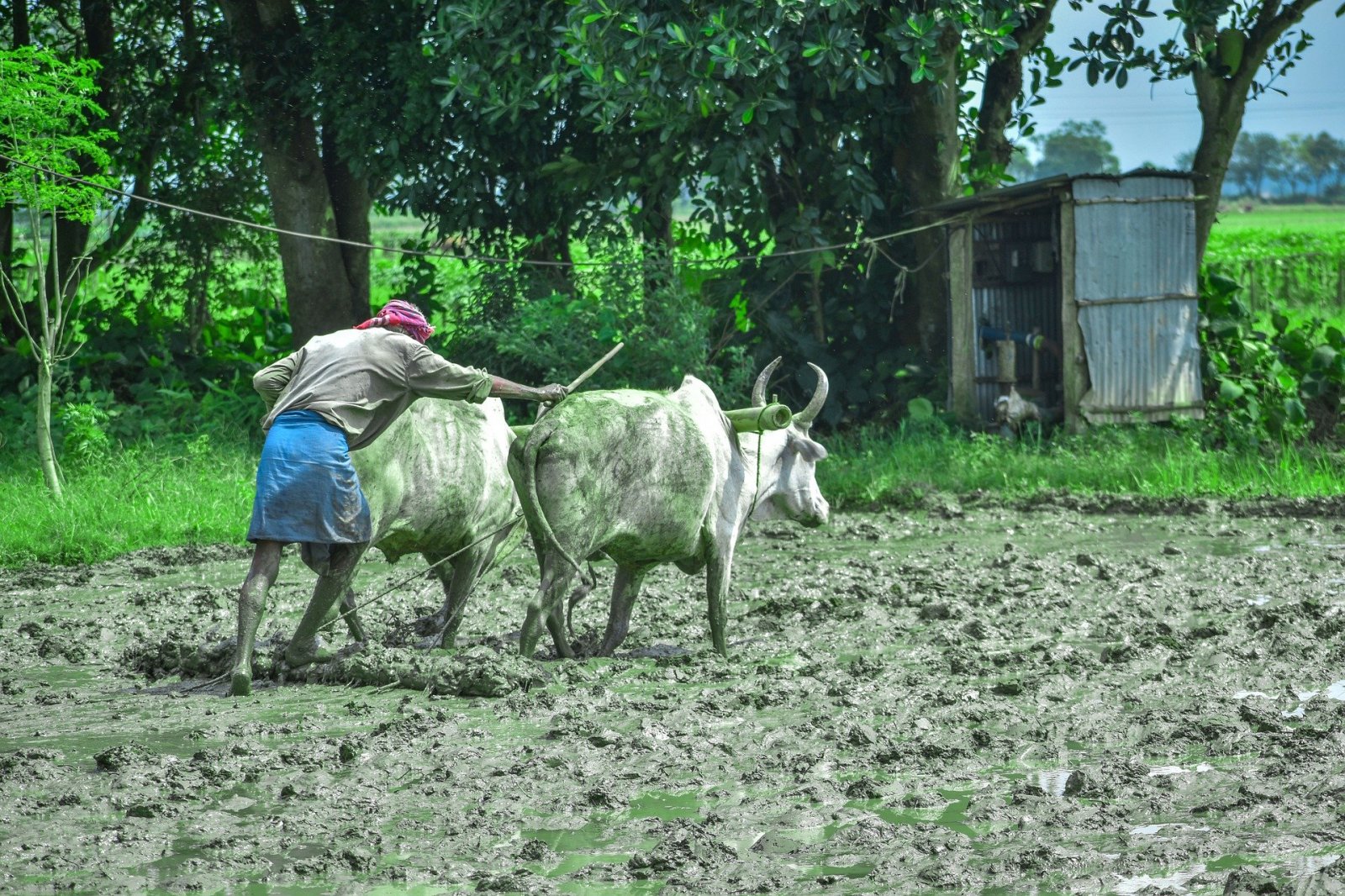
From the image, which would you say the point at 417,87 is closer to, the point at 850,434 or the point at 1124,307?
the point at 850,434

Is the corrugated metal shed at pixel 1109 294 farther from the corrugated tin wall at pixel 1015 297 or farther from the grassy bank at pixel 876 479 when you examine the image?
the corrugated tin wall at pixel 1015 297

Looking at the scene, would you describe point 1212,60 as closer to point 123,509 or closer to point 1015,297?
point 1015,297

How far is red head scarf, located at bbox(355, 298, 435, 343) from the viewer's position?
6.68 metres

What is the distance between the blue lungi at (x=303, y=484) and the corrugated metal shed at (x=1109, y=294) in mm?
8132

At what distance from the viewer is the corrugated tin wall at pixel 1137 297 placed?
13211mm

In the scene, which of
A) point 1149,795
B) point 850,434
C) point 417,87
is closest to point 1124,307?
point 850,434

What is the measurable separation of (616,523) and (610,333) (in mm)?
6790

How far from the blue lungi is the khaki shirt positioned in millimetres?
78

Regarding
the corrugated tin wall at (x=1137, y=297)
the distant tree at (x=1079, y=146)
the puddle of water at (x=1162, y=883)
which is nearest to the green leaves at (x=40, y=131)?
the corrugated tin wall at (x=1137, y=297)

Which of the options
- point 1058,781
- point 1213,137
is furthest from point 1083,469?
point 1058,781

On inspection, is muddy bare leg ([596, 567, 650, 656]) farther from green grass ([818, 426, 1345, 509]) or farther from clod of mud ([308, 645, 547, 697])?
green grass ([818, 426, 1345, 509])

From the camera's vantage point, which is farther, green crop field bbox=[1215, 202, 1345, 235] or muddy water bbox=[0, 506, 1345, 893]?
green crop field bbox=[1215, 202, 1345, 235]

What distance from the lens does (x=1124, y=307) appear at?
43.8 ft

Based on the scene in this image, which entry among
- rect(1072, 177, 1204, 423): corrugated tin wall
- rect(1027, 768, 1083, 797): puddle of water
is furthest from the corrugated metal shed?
rect(1027, 768, 1083, 797): puddle of water
